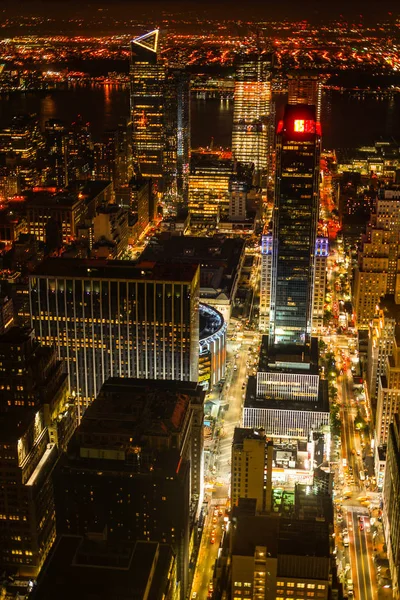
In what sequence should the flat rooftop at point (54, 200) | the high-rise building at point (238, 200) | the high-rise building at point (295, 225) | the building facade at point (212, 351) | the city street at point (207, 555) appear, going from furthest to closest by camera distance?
1. the high-rise building at point (238, 200)
2. the flat rooftop at point (54, 200)
3. the building facade at point (212, 351)
4. the high-rise building at point (295, 225)
5. the city street at point (207, 555)

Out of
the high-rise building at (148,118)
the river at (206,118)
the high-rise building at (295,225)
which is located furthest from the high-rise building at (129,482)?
the river at (206,118)

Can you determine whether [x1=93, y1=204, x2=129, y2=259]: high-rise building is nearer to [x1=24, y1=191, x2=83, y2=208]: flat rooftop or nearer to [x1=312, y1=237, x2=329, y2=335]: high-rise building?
[x1=24, y1=191, x2=83, y2=208]: flat rooftop

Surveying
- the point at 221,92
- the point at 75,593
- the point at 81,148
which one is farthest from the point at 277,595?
the point at 221,92

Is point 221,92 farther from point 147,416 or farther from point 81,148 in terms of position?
point 147,416

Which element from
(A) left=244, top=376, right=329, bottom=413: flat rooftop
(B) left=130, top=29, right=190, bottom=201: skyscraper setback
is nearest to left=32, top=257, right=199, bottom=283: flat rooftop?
(A) left=244, top=376, right=329, bottom=413: flat rooftop

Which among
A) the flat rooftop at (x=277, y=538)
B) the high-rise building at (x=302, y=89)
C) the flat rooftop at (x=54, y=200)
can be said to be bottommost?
the flat rooftop at (x=54, y=200)

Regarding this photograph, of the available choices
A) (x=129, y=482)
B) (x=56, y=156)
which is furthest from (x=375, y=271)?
(x=56, y=156)

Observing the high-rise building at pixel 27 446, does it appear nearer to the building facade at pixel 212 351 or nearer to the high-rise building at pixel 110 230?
the building facade at pixel 212 351
